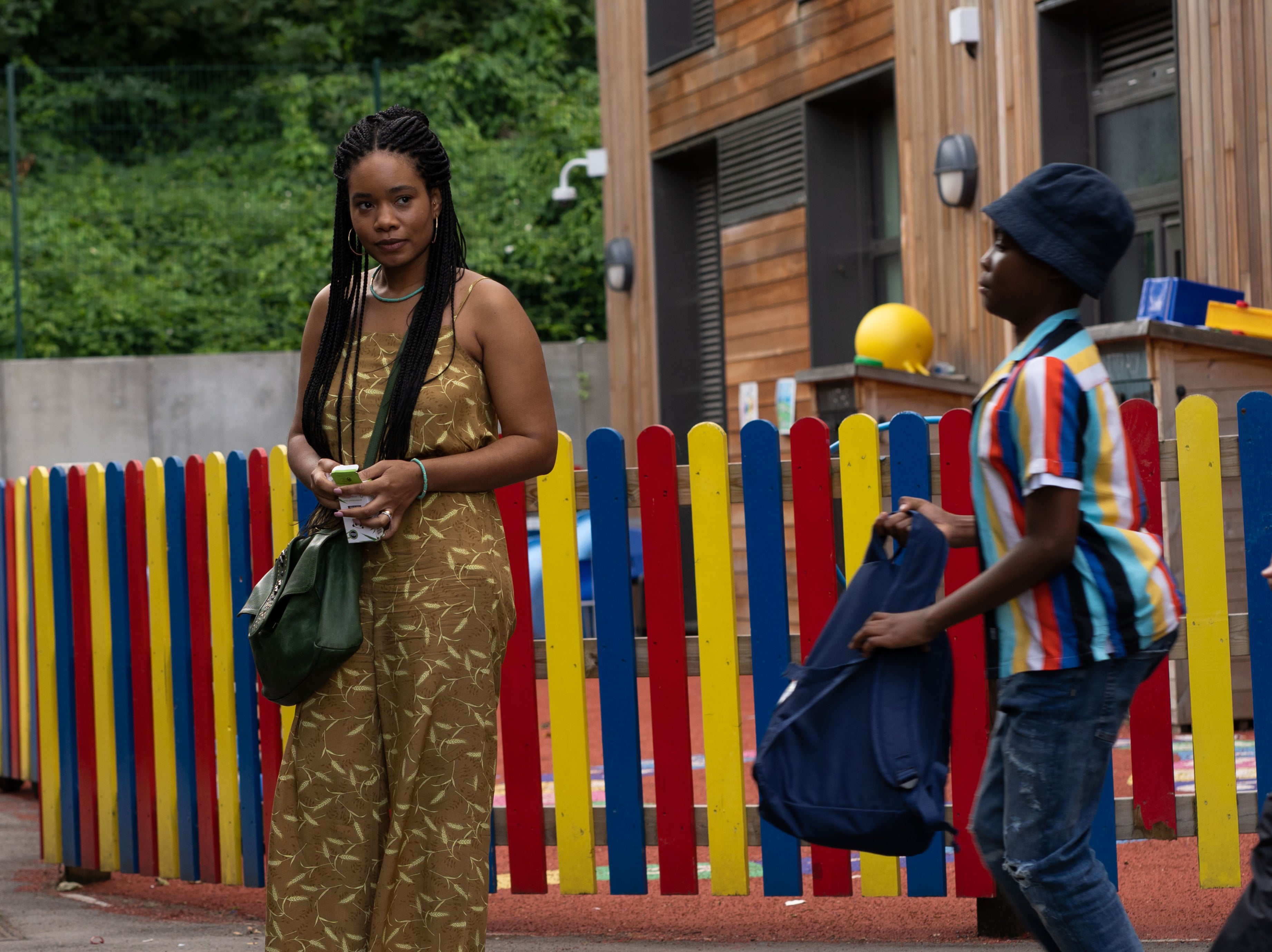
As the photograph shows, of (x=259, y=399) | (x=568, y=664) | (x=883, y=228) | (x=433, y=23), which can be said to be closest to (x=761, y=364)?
(x=883, y=228)

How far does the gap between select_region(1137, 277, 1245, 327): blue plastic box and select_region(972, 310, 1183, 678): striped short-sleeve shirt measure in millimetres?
4774

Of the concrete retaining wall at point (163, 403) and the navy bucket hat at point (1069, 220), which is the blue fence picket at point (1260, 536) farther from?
the concrete retaining wall at point (163, 403)

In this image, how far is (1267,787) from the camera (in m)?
4.29

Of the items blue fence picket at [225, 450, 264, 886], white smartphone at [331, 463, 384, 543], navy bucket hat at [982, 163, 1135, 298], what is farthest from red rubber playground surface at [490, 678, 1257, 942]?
navy bucket hat at [982, 163, 1135, 298]

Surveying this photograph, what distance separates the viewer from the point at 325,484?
9.57ft

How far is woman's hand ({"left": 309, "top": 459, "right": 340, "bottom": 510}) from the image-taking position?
2.92 meters

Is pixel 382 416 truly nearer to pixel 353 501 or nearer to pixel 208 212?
pixel 353 501

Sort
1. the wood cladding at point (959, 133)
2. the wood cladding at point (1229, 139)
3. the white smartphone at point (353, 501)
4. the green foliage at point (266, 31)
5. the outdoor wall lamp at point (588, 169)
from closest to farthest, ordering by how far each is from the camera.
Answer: the white smartphone at point (353, 501), the wood cladding at point (1229, 139), the wood cladding at point (959, 133), the outdoor wall lamp at point (588, 169), the green foliage at point (266, 31)

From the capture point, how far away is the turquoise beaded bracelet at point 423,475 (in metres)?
2.96

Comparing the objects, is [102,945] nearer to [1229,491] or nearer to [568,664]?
[568,664]

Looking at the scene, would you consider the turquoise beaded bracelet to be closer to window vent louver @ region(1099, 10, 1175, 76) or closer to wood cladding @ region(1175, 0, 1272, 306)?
wood cladding @ region(1175, 0, 1272, 306)

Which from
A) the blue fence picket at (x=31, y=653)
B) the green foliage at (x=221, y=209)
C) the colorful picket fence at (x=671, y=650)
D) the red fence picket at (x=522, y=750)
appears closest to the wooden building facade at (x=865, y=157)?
the colorful picket fence at (x=671, y=650)

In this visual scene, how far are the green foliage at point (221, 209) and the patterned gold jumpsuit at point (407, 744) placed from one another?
53.9 feet

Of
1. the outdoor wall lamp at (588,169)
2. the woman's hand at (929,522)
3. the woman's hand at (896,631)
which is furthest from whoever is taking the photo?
the outdoor wall lamp at (588,169)
